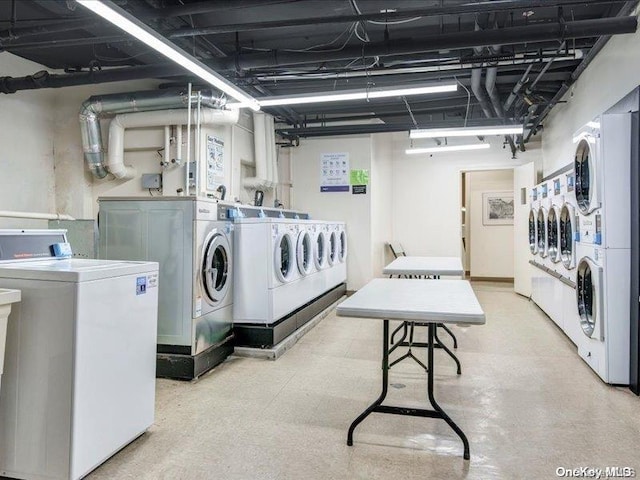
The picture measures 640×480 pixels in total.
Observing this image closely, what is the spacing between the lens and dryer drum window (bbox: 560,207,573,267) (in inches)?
166

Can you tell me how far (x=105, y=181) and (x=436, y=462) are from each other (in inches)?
209

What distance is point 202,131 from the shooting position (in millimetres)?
5273

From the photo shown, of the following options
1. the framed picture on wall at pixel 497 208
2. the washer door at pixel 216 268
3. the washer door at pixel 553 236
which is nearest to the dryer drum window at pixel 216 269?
the washer door at pixel 216 268

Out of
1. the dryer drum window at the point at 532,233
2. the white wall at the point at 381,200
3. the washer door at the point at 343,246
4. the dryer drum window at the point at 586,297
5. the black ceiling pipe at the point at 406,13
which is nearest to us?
the black ceiling pipe at the point at 406,13

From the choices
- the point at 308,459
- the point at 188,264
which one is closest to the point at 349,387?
the point at 308,459

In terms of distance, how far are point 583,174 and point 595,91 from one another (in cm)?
122

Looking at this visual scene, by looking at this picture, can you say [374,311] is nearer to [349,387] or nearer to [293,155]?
[349,387]

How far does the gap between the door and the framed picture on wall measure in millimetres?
1616

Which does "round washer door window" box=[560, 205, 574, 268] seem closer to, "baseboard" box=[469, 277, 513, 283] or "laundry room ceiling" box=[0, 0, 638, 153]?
"laundry room ceiling" box=[0, 0, 638, 153]

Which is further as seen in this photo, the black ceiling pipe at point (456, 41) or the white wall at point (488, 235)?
the white wall at point (488, 235)

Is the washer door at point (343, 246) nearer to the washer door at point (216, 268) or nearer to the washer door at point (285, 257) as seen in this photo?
the washer door at point (285, 257)

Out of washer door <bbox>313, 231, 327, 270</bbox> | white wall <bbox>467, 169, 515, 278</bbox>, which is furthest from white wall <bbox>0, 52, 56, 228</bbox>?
white wall <bbox>467, 169, 515, 278</bbox>

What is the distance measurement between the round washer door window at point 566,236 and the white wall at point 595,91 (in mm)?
1087

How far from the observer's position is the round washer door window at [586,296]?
346 centimetres
